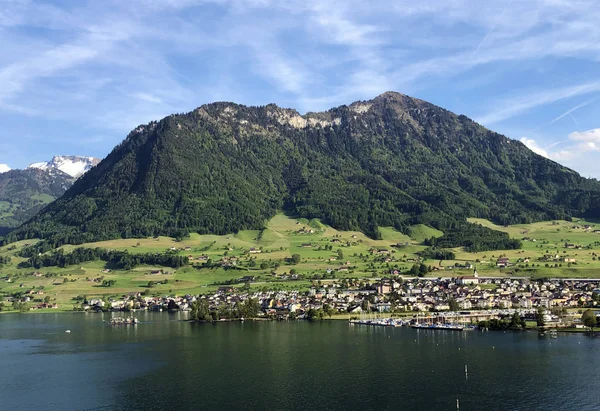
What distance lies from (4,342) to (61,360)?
77.3 ft

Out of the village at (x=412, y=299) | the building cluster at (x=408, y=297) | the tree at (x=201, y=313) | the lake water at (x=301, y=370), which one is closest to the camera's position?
the lake water at (x=301, y=370)

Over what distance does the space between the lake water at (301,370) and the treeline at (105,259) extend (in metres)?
77.0

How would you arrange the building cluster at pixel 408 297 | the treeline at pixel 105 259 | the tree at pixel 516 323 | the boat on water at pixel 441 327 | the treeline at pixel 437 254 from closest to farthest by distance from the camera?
the tree at pixel 516 323 → the boat on water at pixel 441 327 → the building cluster at pixel 408 297 → the treeline at pixel 105 259 → the treeline at pixel 437 254

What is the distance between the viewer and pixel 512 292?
431 ft

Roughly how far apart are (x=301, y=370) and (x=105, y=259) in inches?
5296

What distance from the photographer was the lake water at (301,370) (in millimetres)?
54406

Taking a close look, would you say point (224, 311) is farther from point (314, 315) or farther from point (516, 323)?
point (516, 323)

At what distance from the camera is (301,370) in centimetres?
6569

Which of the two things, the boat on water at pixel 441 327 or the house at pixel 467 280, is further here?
the house at pixel 467 280

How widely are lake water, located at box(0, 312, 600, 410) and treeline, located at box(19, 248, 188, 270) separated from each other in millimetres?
76985

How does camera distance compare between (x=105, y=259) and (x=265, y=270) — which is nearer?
(x=265, y=270)

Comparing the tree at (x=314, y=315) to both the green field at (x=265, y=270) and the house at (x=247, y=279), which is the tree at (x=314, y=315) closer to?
the green field at (x=265, y=270)

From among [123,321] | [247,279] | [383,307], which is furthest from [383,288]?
[123,321]

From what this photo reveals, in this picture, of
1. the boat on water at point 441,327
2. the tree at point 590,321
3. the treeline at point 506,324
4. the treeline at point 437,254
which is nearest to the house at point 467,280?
the treeline at point 437,254
